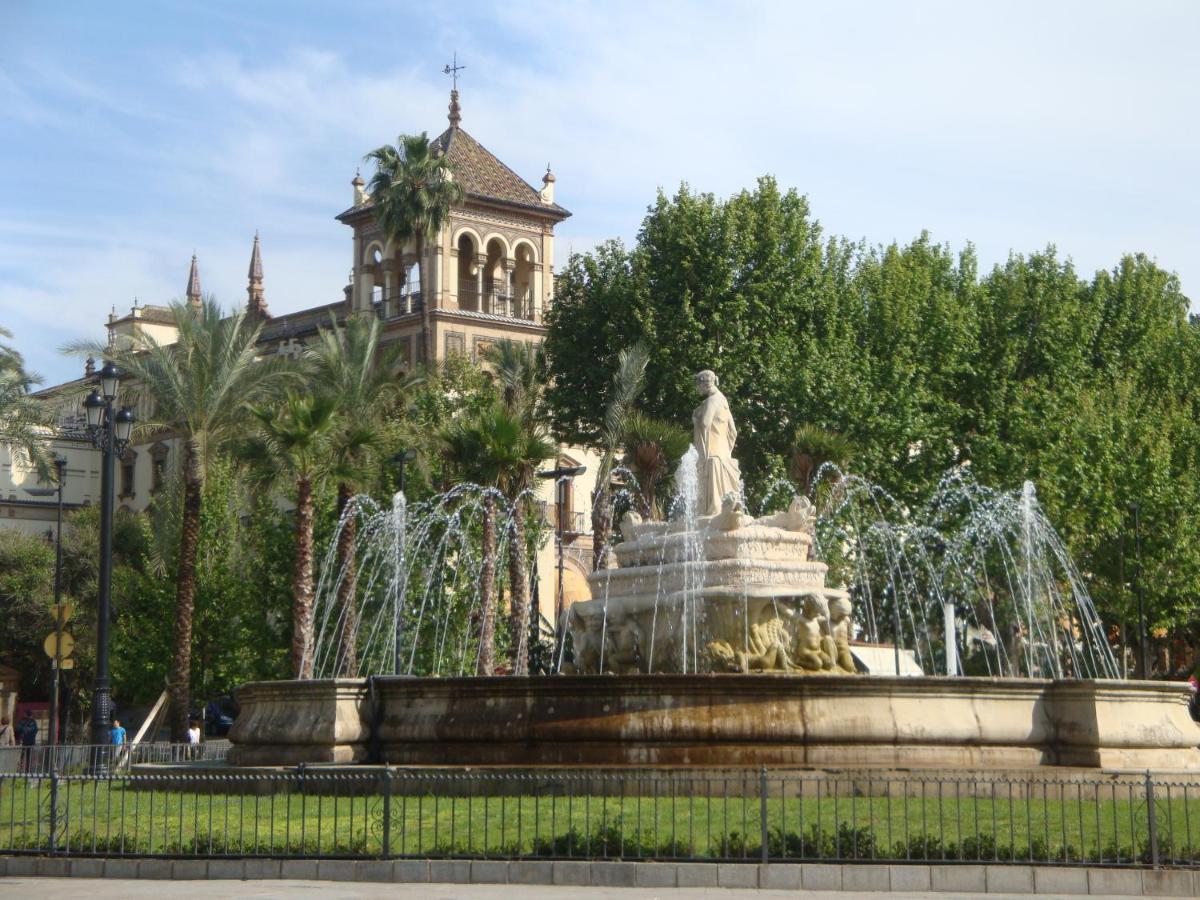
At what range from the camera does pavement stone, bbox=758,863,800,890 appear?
1254 cm

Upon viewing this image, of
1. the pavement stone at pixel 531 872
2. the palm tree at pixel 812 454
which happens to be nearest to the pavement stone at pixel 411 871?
the pavement stone at pixel 531 872

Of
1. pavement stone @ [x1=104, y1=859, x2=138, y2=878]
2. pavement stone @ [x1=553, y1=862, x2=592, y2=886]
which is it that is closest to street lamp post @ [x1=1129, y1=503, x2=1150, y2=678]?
pavement stone @ [x1=553, y1=862, x2=592, y2=886]

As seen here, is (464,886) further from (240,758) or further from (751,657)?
(751,657)

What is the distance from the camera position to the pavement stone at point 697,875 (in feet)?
41.4

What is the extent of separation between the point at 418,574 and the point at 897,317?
43.0 ft

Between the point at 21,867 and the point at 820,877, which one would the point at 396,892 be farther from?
the point at 21,867

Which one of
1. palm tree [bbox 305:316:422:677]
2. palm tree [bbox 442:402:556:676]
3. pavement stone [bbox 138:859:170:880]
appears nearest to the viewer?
pavement stone [bbox 138:859:170:880]

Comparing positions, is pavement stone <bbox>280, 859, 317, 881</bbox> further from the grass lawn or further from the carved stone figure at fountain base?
the carved stone figure at fountain base

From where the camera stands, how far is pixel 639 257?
4462 centimetres

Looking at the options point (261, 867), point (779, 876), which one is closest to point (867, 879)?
point (779, 876)

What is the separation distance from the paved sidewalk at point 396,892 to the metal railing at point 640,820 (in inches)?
15.1

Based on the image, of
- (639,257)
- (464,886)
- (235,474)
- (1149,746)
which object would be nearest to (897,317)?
(639,257)

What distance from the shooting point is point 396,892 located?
40.4 feet

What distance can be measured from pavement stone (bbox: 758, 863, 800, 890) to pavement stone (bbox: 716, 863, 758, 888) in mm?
42
